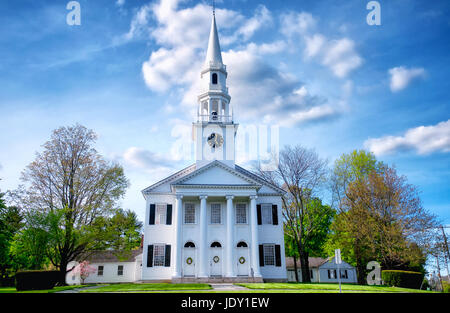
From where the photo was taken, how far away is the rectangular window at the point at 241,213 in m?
31.0

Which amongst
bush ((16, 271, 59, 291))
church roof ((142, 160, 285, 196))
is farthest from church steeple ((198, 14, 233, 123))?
bush ((16, 271, 59, 291))

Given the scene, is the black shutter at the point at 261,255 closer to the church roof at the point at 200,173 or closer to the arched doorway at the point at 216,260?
the arched doorway at the point at 216,260

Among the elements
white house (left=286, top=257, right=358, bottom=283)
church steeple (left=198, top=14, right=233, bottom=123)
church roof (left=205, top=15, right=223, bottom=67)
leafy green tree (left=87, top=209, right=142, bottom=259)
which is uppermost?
church roof (left=205, top=15, right=223, bottom=67)

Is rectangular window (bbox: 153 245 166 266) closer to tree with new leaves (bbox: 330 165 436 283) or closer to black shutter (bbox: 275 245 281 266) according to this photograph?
black shutter (bbox: 275 245 281 266)

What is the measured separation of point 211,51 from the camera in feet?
125

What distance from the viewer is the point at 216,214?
31125mm

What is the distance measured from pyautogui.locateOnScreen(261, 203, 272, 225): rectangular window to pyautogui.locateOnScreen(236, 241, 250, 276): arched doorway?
320 cm

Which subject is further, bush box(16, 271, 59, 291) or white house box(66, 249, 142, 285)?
white house box(66, 249, 142, 285)

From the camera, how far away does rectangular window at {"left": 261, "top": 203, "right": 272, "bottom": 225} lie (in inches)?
1259

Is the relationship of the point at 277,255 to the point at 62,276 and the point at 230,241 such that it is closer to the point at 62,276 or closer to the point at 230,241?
the point at 230,241

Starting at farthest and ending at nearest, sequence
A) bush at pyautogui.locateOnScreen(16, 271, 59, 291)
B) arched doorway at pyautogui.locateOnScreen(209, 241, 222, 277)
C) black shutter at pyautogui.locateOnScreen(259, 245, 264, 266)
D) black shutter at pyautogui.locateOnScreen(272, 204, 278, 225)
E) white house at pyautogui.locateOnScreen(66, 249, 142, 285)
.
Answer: white house at pyautogui.locateOnScreen(66, 249, 142, 285)
black shutter at pyautogui.locateOnScreen(272, 204, 278, 225)
black shutter at pyautogui.locateOnScreen(259, 245, 264, 266)
arched doorway at pyautogui.locateOnScreen(209, 241, 222, 277)
bush at pyautogui.locateOnScreen(16, 271, 59, 291)

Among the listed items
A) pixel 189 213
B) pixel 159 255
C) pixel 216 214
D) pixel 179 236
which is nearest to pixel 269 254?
pixel 216 214

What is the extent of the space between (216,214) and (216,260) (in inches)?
162
